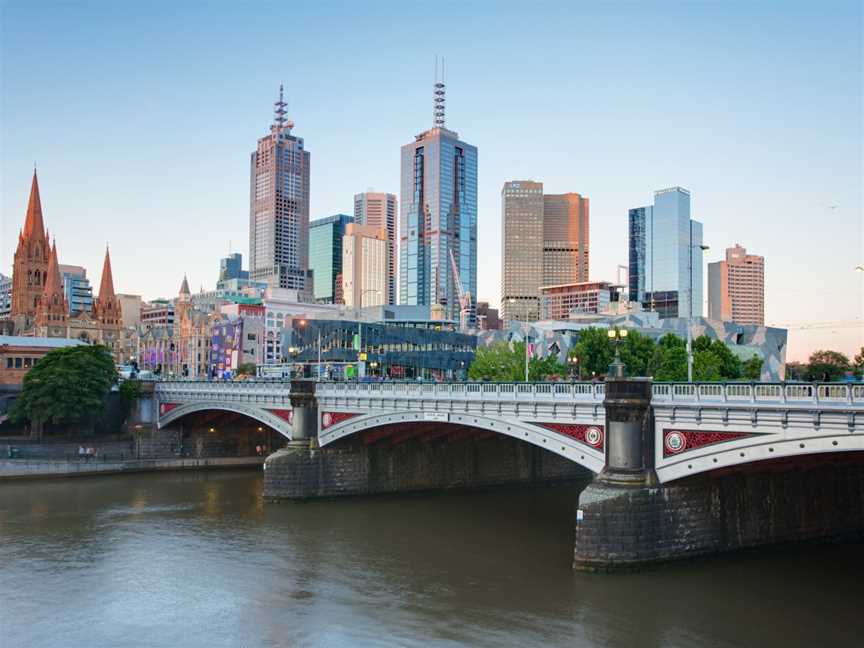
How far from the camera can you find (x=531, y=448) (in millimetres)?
67812

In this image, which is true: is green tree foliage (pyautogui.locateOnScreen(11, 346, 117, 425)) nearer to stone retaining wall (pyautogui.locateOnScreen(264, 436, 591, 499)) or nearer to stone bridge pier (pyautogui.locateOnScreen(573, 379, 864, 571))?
stone retaining wall (pyautogui.locateOnScreen(264, 436, 591, 499))

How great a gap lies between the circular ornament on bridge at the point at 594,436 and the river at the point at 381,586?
19.1 ft

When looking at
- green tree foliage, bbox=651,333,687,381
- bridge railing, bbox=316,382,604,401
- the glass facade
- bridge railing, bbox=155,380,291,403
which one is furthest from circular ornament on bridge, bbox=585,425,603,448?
the glass facade

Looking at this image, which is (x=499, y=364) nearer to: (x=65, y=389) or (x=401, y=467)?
(x=401, y=467)

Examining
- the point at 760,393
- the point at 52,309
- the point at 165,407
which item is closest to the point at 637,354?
the point at 165,407

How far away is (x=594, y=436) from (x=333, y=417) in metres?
24.3

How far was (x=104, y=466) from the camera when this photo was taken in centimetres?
7469

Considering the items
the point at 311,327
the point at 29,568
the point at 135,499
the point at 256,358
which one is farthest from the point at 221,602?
the point at 256,358

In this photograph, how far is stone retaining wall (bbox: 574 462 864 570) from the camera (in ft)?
119

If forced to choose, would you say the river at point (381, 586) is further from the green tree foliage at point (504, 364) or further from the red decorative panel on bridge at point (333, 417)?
the green tree foliage at point (504, 364)

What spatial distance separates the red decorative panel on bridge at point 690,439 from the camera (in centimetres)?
3462

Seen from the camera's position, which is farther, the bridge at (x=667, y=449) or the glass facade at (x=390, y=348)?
the glass facade at (x=390, y=348)

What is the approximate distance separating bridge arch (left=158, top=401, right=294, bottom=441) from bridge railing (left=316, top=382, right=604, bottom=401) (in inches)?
236

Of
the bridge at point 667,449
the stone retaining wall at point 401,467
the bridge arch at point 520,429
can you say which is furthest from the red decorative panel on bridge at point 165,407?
the bridge arch at point 520,429
